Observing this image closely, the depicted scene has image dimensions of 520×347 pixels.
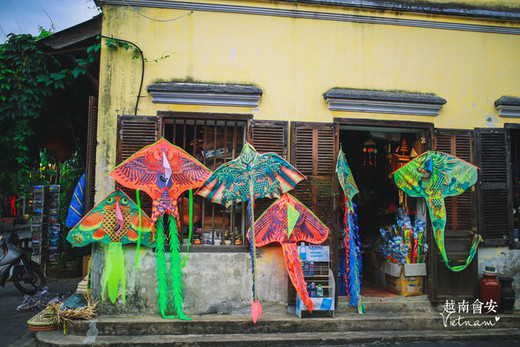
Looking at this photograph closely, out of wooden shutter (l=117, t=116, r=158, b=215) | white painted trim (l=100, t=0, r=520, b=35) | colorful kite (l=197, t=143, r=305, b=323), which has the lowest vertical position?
colorful kite (l=197, t=143, r=305, b=323)

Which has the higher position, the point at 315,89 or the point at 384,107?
the point at 315,89

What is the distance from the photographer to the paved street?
16.6 feet

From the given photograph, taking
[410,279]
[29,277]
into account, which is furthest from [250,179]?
[29,277]

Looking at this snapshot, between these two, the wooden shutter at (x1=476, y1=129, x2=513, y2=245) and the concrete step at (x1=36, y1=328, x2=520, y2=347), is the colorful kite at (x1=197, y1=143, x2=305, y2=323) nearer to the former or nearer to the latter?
the concrete step at (x1=36, y1=328, x2=520, y2=347)

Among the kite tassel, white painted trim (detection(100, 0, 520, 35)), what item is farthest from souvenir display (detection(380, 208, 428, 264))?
white painted trim (detection(100, 0, 520, 35))

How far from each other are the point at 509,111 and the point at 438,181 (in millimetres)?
2142

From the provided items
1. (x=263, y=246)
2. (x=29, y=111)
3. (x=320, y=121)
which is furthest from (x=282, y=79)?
(x=29, y=111)

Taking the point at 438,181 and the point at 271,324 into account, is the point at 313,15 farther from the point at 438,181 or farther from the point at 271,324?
the point at 271,324

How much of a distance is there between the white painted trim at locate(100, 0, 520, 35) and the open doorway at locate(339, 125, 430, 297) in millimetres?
1895

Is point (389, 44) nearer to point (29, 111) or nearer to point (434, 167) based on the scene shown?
point (434, 167)

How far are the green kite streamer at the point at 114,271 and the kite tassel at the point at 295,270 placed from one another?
98.1 inches

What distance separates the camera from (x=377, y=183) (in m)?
8.13

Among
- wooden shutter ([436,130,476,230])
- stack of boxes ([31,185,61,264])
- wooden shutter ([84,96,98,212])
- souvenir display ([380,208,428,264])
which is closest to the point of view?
wooden shutter ([84,96,98,212])

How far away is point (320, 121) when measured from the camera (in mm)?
5805
